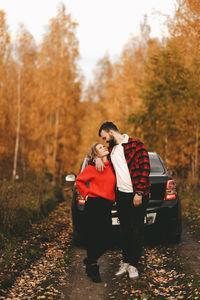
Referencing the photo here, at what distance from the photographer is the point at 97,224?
429 centimetres

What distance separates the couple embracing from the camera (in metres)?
4.21

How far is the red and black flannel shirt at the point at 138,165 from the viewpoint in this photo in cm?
414

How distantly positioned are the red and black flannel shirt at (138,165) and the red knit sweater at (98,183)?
0.94 ft

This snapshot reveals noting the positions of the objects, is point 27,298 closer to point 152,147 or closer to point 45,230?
point 45,230

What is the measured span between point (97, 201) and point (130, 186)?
469 mm

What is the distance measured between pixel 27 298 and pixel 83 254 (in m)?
1.90

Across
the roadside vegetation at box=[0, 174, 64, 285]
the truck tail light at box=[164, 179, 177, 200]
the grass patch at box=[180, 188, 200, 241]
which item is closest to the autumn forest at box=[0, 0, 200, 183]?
the grass patch at box=[180, 188, 200, 241]

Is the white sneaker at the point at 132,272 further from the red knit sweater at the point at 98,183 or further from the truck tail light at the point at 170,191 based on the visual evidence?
the truck tail light at the point at 170,191

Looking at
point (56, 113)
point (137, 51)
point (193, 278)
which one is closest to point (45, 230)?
point (193, 278)

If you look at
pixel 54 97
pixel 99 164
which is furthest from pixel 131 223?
pixel 54 97

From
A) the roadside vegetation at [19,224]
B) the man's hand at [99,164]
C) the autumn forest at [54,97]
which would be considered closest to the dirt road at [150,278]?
the roadside vegetation at [19,224]

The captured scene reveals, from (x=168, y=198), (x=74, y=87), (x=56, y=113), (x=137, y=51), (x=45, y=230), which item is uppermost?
(x=137, y=51)

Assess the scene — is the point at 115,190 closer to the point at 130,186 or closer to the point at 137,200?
the point at 130,186

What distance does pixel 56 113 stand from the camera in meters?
25.8
